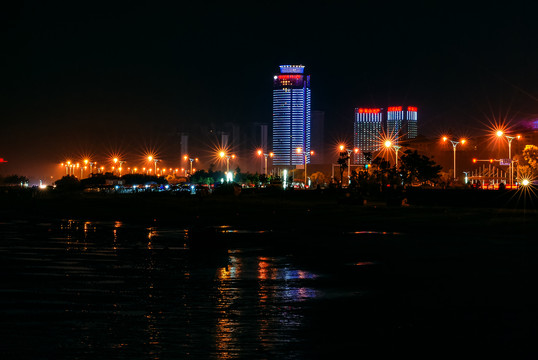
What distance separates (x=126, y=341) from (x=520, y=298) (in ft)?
22.0

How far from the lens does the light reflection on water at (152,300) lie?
325 inches

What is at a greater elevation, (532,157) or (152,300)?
(532,157)

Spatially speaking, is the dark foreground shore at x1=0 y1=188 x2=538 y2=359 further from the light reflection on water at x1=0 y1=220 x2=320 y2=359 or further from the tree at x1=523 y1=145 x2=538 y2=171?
the tree at x1=523 y1=145 x2=538 y2=171

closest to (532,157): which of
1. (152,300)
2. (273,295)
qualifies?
(273,295)

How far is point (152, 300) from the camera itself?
11219mm

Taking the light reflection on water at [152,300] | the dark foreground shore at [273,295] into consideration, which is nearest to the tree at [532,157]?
the dark foreground shore at [273,295]

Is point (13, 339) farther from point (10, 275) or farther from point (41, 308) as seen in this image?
point (10, 275)

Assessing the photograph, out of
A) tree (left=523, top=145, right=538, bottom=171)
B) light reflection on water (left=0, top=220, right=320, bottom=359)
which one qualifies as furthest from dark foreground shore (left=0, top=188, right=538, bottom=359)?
tree (left=523, top=145, right=538, bottom=171)

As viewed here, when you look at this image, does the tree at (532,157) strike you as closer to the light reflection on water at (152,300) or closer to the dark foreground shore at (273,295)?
the dark foreground shore at (273,295)

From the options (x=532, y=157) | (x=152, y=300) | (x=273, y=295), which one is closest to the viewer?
(x=152, y=300)

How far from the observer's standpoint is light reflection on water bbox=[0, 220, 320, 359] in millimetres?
8266

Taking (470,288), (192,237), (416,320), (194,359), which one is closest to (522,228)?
(192,237)

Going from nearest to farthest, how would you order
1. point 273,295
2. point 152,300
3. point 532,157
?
point 152,300 → point 273,295 → point 532,157

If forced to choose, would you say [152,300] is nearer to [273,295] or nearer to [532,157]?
[273,295]
